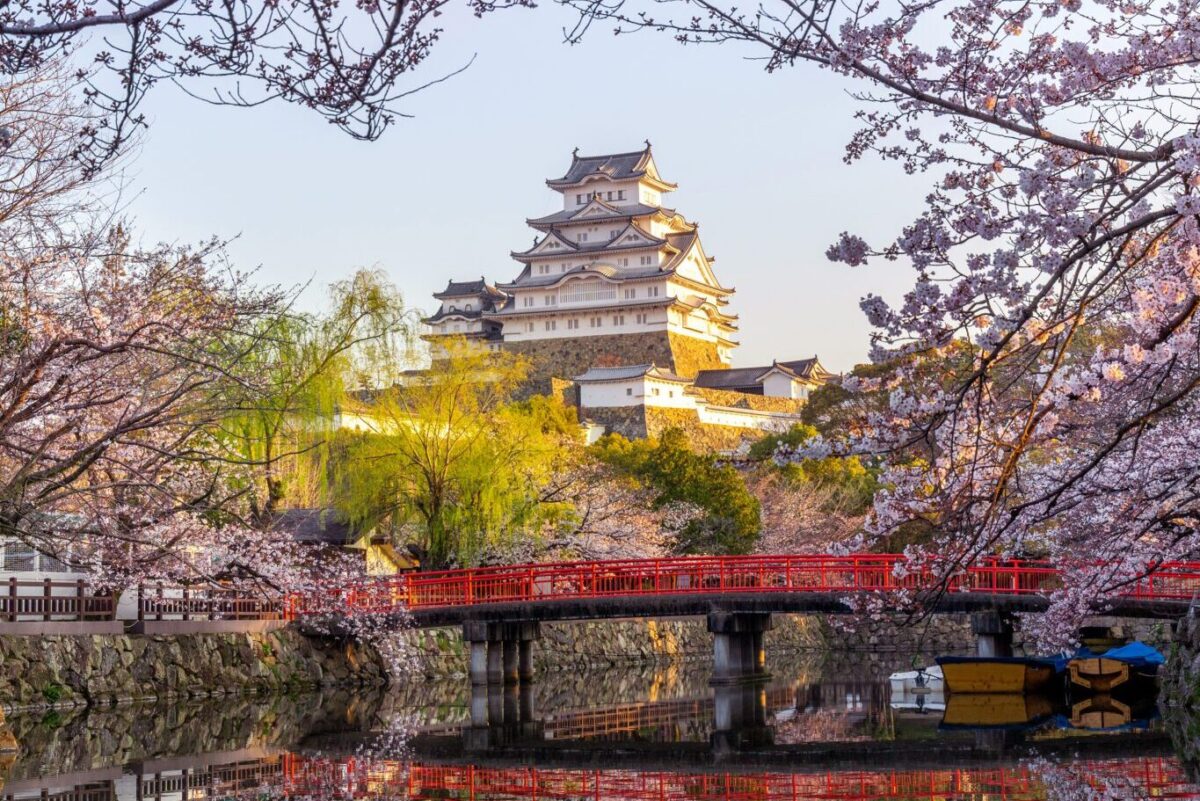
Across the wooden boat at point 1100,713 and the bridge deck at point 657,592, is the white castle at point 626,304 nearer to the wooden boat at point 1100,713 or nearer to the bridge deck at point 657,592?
the bridge deck at point 657,592

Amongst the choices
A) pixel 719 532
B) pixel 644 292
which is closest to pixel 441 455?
pixel 719 532

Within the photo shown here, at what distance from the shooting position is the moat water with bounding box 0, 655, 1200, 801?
12.8 metres

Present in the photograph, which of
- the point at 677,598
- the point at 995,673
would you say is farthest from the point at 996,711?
the point at 677,598

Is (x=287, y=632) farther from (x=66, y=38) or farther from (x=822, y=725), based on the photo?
(x=66, y=38)

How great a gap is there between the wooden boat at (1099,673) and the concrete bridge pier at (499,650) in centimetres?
928

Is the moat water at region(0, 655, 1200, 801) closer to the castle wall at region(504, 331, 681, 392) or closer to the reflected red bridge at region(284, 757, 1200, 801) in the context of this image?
the reflected red bridge at region(284, 757, 1200, 801)

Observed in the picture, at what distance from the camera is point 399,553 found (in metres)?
31.7

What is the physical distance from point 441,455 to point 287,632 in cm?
447

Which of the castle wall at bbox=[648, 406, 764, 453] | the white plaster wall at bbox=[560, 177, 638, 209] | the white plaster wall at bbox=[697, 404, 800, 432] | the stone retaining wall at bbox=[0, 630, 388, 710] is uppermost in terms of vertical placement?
the white plaster wall at bbox=[560, 177, 638, 209]

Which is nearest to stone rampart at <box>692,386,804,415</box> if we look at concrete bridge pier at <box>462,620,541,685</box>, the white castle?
the white castle

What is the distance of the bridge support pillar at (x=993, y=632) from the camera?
24.3m

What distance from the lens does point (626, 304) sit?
6103 centimetres

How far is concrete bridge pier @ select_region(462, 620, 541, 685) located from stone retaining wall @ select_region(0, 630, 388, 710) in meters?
1.88

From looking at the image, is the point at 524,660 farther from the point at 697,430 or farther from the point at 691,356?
the point at 691,356
